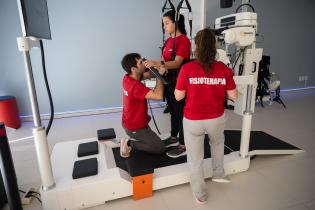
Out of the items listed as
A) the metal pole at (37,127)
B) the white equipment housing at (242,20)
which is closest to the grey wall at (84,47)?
the white equipment housing at (242,20)

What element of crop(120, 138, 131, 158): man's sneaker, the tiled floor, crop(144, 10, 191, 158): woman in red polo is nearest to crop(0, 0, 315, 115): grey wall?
the tiled floor

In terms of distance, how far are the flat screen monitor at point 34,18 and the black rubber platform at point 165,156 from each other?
4.23 ft

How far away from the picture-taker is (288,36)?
5.86 meters

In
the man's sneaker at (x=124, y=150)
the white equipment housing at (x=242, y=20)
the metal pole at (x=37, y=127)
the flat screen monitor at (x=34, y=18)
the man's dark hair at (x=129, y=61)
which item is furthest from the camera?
the white equipment housing at (x=242, y=20)

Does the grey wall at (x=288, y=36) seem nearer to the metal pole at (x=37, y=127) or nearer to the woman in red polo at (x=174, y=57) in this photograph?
the woman in red polo at (x=174, y=57)

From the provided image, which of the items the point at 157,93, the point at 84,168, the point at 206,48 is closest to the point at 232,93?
the point at 206,48

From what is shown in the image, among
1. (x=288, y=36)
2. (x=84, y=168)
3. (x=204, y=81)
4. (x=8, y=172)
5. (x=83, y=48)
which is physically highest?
(x=288, y=36)

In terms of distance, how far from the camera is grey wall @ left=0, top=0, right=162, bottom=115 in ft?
13.1

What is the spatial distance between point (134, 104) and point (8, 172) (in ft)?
3.83

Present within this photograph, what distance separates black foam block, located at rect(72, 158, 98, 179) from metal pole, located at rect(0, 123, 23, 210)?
0.42 meters

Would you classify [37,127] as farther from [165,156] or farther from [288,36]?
[288,36]

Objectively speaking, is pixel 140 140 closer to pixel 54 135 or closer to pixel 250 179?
pixel 250 179

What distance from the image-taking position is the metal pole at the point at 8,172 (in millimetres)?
1568

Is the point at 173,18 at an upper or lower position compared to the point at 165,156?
upper
